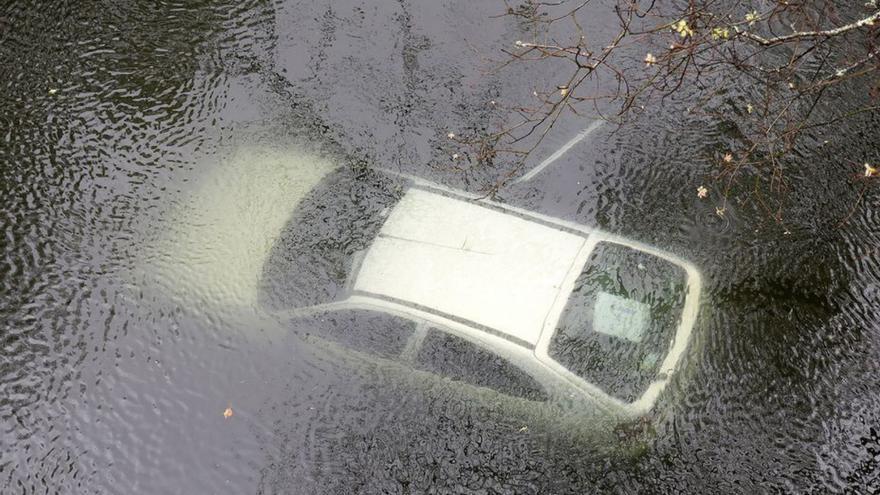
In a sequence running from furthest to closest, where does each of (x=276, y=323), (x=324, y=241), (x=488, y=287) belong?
(x=324, y=241) < (x=276, y=323) < (x=488, y=287)

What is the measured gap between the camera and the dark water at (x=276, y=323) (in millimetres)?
4469

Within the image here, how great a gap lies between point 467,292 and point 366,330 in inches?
27.1

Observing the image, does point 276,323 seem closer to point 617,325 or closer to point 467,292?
point 467,292

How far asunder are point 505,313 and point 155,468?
Answer: 93.9 inches

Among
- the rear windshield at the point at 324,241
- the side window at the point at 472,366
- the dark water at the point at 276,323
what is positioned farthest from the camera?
the rear windshield at the point at 324,241

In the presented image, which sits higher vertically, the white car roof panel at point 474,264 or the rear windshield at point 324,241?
the white car roof panel at point 474,264

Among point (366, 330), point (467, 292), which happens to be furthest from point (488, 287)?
point (366, 330)

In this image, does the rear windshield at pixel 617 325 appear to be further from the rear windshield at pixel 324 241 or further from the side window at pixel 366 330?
the rear windshield at pixel 324 241

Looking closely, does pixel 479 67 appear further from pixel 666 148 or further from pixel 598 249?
pixel 598 249

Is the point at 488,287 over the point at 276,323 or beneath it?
over

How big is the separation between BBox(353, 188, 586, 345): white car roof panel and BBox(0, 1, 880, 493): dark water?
0.63m

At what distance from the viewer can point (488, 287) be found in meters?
4.54

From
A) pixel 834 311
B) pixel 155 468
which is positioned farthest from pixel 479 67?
pixel 155 468

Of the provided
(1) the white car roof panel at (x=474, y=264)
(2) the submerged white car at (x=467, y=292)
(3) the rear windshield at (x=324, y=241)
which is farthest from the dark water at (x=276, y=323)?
(1) the white car roof panel at (x=474, y=264)
